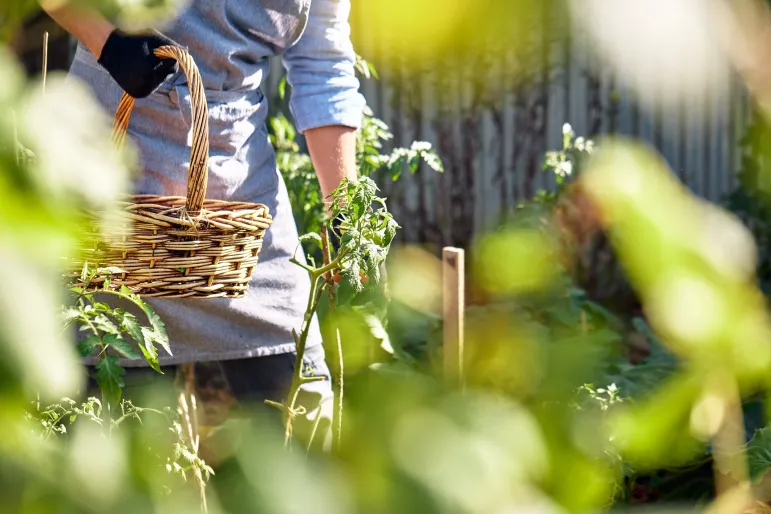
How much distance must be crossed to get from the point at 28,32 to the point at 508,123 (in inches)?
235

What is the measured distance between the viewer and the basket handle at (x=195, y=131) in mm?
1592

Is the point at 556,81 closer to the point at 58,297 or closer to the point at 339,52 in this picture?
the point at 339,52

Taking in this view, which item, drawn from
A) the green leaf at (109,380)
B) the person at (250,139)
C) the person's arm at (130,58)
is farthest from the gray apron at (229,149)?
the green leaf at (109,380)

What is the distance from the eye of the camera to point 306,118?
2262 millimetres

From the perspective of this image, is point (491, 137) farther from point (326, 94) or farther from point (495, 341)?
point (495, 341)

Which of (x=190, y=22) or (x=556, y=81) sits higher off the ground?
(x=190, y=22)

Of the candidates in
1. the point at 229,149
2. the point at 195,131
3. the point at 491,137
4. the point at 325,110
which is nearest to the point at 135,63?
the point at 195,131

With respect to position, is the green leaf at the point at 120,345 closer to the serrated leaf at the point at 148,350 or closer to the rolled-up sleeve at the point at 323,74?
the serrated leaf at the point at 148,350

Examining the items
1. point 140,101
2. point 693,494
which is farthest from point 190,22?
point 693,494

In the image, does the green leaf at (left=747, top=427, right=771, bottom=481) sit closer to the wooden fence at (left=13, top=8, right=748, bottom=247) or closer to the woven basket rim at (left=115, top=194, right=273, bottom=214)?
the woven basket rim at (left=115, top=194, right=273, bottom=214)

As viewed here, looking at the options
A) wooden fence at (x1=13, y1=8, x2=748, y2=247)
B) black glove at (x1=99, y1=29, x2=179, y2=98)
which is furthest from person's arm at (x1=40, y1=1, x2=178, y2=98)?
wooden fence at (x1=13, y1=8, x2=748, y2=247)

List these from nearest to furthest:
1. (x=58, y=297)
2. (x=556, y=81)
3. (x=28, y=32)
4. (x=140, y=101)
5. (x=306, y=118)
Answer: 1. (x=58, y=297)
2. (x=28, y=32)
3. (x=140, y=101)
4. (x=306, y=118)
5. (x=556, y=81)

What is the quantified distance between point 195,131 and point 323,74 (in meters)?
0.68

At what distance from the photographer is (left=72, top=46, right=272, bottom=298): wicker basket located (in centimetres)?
150
